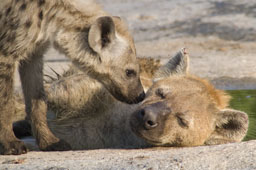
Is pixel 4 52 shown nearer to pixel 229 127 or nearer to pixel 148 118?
pixel 148 118

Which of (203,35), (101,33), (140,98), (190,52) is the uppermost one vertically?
(101,33)

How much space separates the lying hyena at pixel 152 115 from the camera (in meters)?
3.65

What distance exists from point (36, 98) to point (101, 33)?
0.63 m

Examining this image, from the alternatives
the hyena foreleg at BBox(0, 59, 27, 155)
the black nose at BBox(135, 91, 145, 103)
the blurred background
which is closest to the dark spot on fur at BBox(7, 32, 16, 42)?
the hyena foreleg at BBox(0, 59, 27, 155)

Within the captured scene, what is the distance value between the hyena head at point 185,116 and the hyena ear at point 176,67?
9 centimetres

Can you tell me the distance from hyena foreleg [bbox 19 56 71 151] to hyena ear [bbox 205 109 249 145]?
37.3 inches

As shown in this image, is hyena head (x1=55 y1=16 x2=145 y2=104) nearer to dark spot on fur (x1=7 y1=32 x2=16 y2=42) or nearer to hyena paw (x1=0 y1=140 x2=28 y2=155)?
dark spot on fur (x1=7 y1=32 x2=16 y2=42)

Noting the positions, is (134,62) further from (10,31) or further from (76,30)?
(10,31)

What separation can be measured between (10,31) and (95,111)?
944 mm

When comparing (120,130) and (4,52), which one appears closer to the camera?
(4,52)

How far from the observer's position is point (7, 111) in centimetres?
352

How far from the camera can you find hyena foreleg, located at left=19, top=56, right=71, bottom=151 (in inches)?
148

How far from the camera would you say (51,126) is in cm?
418

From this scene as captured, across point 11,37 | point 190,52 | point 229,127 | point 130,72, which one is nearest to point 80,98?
point 130,72
